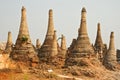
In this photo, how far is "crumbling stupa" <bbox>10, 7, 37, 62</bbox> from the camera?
133ft

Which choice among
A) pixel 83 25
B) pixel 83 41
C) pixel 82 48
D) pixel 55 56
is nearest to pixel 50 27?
pixel 55 56

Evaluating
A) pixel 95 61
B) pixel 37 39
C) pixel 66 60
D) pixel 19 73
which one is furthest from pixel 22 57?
pixel 37 39

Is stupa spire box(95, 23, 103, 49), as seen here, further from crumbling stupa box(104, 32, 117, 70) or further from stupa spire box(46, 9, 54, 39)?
stupa spire box(46, 9, 54, 39)

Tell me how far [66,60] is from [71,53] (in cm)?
104

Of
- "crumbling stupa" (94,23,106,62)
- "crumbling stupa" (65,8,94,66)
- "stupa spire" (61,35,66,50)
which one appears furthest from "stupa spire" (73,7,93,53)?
"crumbling stupa" (94,23,106,62)

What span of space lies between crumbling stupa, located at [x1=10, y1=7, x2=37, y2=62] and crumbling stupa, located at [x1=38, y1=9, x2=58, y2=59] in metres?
2.92

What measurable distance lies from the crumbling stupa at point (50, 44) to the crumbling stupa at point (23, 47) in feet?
9.59

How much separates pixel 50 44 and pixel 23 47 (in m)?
5.01

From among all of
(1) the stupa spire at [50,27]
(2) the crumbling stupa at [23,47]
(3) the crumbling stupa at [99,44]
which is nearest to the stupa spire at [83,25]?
(1) the stupa spire at [50,27]

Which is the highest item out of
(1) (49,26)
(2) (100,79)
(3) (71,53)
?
(1) (49,26)

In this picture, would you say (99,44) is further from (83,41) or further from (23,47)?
(23,47)

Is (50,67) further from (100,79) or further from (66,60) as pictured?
(100,79)

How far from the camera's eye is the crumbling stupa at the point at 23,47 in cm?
4047

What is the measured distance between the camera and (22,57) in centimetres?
4050
